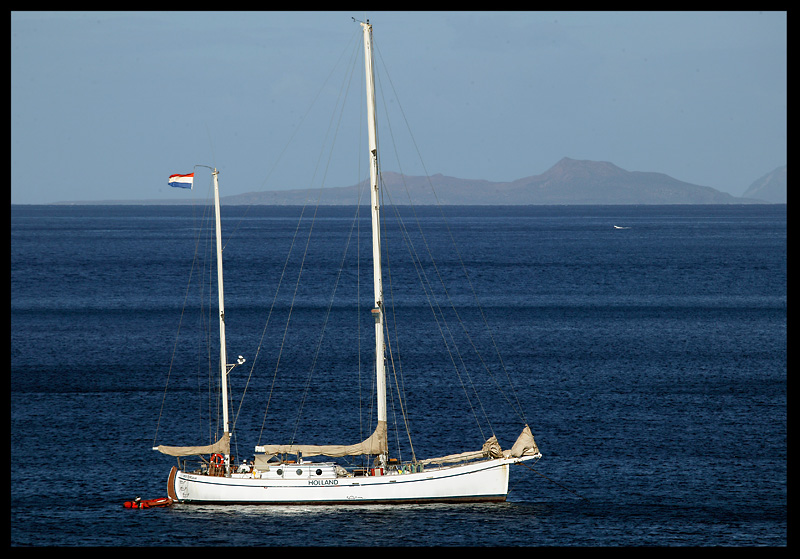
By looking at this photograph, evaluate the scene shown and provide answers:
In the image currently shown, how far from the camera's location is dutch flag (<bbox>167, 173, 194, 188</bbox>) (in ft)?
184

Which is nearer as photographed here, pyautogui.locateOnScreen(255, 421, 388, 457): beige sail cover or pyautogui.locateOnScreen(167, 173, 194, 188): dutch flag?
pyautogui.locateOnScreen(255, 421, 388, 457): beige sail cover

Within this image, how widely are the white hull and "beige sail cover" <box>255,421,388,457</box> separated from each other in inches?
49.4

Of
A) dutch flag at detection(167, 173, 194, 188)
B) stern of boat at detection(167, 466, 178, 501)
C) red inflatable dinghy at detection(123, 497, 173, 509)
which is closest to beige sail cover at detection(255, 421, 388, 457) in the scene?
stern of boat at detection(167, 466, 178, 501)

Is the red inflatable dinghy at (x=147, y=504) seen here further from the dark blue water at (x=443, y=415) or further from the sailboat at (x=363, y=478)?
the sailboat at (x=363, y=478)

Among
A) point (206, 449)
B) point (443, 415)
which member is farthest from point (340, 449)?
point (443, 415)

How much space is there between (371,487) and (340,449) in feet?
8.22

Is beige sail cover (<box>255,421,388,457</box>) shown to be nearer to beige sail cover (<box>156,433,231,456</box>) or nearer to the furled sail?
beige sail cover (<box>156,433,231,456</box>)

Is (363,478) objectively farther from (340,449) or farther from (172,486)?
(172,486)

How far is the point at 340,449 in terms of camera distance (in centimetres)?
5147

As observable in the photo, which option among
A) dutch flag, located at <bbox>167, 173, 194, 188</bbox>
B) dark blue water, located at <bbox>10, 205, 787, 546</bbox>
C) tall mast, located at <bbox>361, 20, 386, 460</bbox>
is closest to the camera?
dark blue water, located at <bbox>10, 205, 787, 546</bbox>

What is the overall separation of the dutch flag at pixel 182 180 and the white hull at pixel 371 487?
51.8 feet
